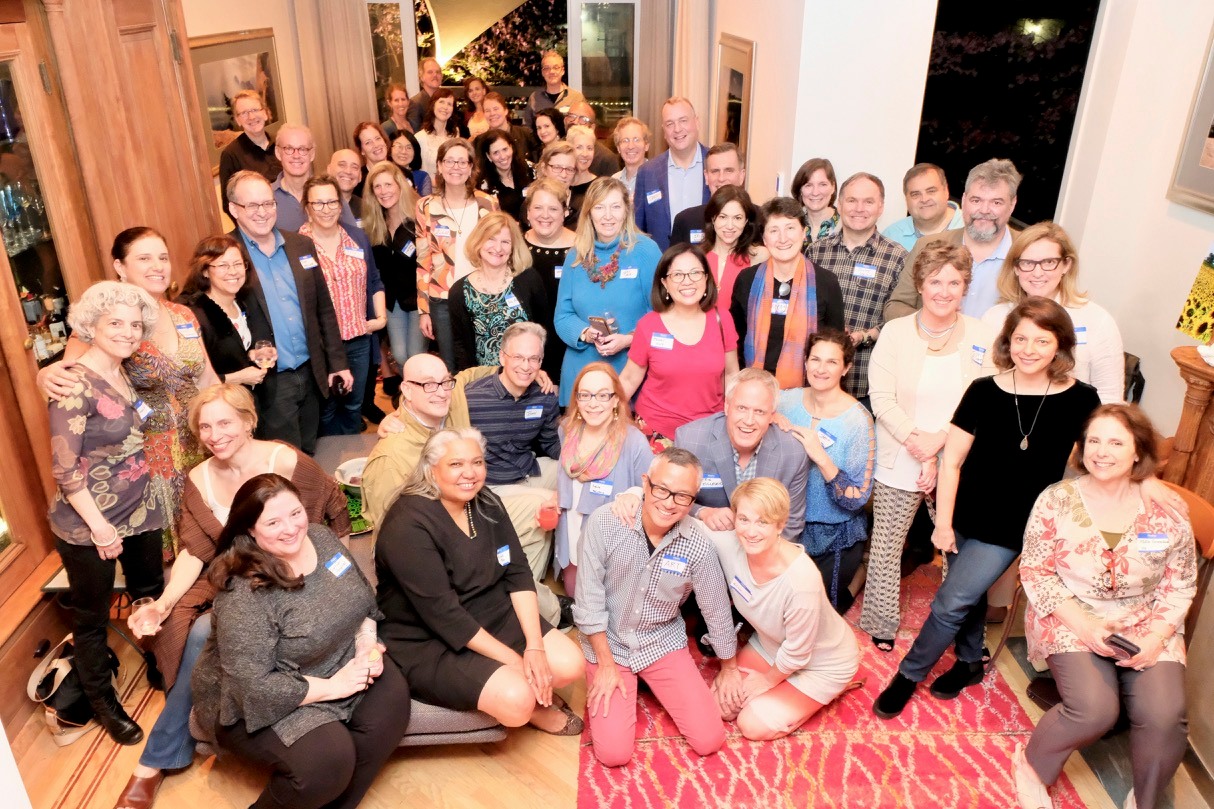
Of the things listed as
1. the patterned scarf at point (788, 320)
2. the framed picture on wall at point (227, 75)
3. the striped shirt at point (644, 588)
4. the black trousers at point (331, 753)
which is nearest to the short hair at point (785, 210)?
the patterned scarf at point (788, 320)

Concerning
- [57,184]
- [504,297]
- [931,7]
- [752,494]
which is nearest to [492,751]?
[752,494]

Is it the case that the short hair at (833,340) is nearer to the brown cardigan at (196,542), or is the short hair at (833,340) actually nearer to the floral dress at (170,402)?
the brown cardigan at (196,542)

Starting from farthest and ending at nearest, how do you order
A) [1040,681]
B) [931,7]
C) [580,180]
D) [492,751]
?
[580,180] < [931,7] < [1040,681] < [492,751]

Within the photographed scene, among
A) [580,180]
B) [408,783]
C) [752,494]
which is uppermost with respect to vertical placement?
[580,180]

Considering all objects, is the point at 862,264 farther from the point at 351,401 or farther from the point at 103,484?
the point at 103,484

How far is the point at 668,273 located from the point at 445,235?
5.41 feet

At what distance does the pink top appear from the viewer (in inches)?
144

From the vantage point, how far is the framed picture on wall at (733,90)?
6.20 m

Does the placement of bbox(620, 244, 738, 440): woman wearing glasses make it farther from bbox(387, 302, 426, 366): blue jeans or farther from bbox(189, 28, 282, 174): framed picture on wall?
bbox(189, 28, 282, 174): framed picture on wall

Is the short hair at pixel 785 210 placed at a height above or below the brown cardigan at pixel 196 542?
above

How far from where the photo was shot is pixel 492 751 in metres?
3.14

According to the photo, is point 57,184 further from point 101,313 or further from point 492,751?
point 492,751

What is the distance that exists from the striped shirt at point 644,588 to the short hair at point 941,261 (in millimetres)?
1305

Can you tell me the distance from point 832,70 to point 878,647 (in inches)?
123
